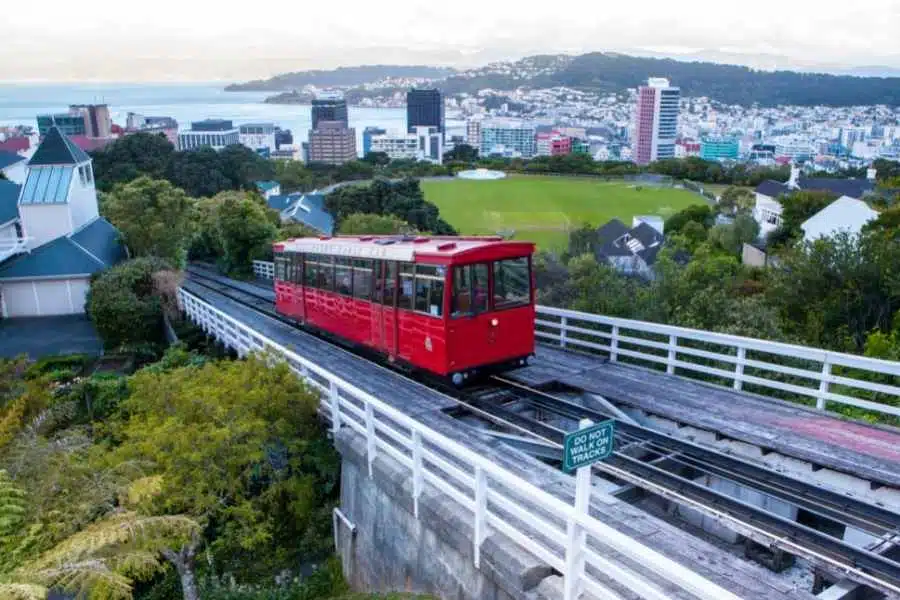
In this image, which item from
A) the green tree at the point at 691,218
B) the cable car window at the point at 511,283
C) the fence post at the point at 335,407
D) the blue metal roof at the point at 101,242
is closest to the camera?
the fence post at the point at 335,407

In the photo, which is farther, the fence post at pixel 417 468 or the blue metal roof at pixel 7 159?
the blue metal roof at pixel 7 159

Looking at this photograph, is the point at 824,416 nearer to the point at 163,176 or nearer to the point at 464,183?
the point at 163,176

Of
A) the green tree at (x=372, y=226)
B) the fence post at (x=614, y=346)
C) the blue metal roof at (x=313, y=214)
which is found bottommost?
the blue metal roof at (x=313, y=214)

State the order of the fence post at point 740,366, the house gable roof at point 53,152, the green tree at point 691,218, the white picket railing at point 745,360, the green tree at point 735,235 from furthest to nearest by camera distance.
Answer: the green tree at point 691,218
the green tree at point 735,235
the house gable roof at point 53,152
the fence post at point 740,366
the white picket railing at point 745,360

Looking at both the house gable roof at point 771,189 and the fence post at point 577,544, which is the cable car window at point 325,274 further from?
the house gable roof at point 771,189

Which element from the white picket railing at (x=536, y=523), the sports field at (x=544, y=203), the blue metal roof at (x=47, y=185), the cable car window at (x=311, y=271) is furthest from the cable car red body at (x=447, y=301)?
the sports field at (x=544, y=203)

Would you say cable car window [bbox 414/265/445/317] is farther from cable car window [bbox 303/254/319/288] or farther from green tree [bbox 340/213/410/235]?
green tree [bbox 340/213/410/235]

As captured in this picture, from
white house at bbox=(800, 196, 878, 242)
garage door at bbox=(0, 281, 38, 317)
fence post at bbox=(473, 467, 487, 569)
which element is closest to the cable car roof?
fence post at bbox=(473, 467, 487, 569)
